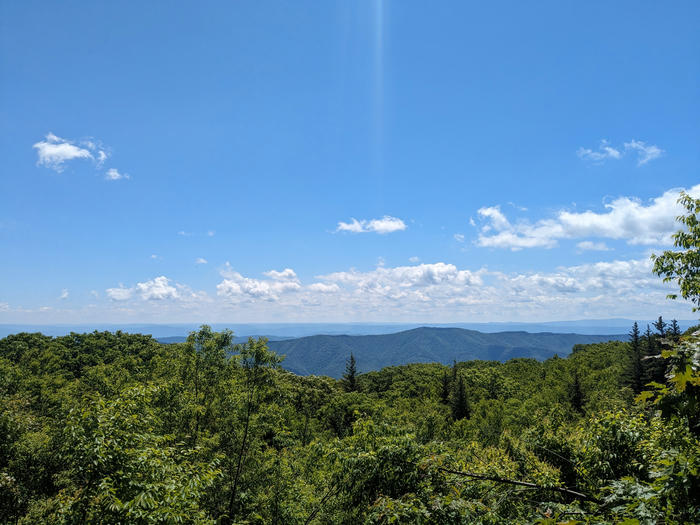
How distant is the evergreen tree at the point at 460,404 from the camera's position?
7250cm

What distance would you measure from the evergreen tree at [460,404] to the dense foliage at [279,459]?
2097 cm

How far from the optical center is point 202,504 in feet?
60.2

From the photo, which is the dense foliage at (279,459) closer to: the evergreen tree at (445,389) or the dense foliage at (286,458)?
the dense foliage at (286,458)

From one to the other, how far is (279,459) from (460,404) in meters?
63.1

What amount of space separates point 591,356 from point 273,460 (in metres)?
133

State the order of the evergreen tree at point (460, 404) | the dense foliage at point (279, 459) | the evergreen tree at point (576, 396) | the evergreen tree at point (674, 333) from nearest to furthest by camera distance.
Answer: the evergreen tree at point (674, 333), the dense foliage at point (279, 459), the evergreen tree at point (576, 396), the evergreen tree at point (460, 404)

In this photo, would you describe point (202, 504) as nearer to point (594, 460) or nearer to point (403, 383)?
point (594, 460)

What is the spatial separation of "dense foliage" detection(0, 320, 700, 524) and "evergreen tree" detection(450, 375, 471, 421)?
21.0 metres

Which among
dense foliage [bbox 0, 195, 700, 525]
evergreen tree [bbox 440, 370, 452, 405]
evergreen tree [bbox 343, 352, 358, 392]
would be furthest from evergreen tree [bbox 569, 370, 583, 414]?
evergreen tree [bbox 343, 352, 358, 392]

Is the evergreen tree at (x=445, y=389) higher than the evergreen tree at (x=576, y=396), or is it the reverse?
Answer: the evergreen tree at (x=576, y=396)

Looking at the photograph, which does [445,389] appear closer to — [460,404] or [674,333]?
[460,404]

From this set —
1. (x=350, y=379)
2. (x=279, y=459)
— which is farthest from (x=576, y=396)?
(x=279, y=459)

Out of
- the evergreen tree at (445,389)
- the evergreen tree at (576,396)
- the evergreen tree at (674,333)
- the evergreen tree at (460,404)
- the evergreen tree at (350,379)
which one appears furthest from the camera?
the evergreen tree at (350,379)

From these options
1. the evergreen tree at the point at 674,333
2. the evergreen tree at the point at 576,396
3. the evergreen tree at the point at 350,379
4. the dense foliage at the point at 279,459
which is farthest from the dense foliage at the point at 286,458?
the evergreen tree at the point at 350,379
